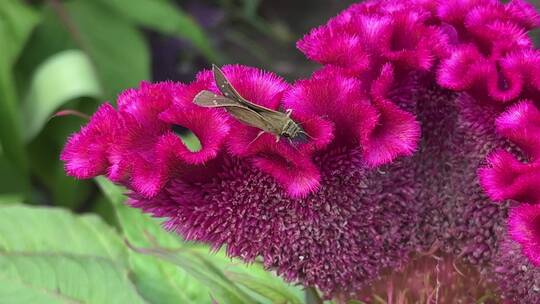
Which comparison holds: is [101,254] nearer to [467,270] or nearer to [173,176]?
[173,176]

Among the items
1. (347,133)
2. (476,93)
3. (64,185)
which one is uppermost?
(64,185)

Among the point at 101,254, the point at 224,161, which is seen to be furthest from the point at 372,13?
the point at 101,254

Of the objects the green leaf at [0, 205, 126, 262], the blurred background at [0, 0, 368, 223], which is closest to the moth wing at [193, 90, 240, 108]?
the green leaf at [0, 205, 126, 262]

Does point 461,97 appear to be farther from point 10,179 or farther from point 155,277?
point 10,179

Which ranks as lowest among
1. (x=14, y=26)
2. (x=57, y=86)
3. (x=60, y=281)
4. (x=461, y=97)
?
(x=60, y=281)

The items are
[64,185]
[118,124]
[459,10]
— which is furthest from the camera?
[64,185]

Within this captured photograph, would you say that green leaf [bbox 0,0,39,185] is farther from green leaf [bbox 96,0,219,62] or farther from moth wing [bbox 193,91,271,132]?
moth wing [bbox 193,91,271,132]

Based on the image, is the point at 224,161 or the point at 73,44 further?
the point at 73,44

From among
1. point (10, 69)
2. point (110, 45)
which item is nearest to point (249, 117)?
point (10, 69)
